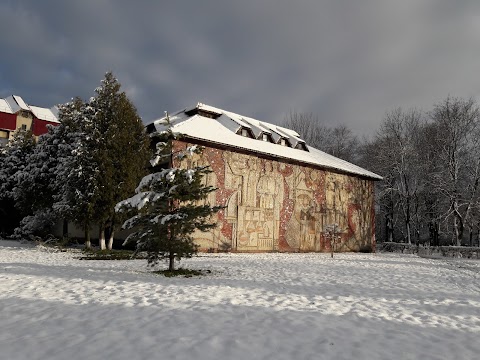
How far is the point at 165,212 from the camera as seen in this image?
12930 millimetres

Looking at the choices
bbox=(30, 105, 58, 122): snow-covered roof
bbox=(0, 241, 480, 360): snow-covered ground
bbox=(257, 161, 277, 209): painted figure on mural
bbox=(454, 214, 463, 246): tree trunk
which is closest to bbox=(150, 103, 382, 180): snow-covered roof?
bbox=(257, 161, 277, 209): painted figure on mural

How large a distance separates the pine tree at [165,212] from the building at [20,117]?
47.4 m

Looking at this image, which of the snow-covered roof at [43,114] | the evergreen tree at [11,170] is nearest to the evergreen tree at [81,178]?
the evergreen tree at [11,170]

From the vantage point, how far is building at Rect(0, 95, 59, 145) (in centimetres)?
5416

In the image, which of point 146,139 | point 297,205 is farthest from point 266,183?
point 146,139

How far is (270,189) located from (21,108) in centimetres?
4417

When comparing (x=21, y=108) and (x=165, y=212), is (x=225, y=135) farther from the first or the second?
(x=21, y=108)

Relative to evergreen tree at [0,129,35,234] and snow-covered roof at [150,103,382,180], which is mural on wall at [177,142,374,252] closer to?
snow-covered roof at [150,103,382,180]

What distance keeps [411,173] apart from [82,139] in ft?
106

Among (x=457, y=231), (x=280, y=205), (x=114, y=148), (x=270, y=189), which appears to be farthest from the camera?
(x=457, y=231)

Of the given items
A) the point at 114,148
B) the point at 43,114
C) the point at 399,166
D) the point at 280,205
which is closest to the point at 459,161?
the point at 399,166

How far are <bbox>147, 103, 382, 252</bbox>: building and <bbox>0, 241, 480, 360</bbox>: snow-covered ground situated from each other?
1277 centimetres

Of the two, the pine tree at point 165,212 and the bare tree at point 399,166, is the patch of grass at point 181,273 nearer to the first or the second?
the pine tree at point 165,212

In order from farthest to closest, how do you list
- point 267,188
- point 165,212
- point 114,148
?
point 267,188 < point 114,148 < point 165,212
